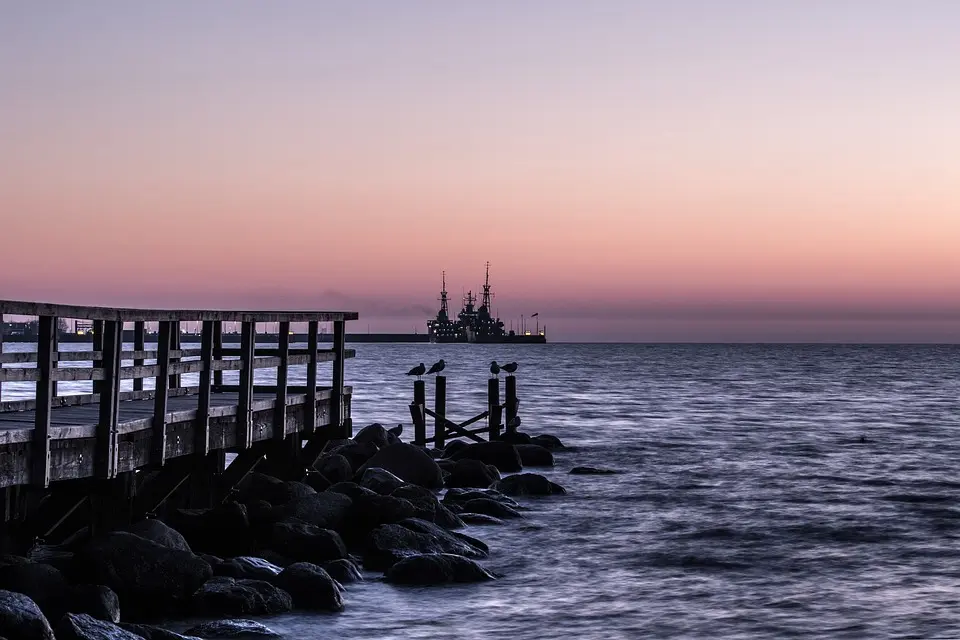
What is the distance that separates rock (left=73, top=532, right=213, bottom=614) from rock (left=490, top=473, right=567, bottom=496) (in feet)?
33.3

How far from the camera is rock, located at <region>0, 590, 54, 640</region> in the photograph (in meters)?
8.87

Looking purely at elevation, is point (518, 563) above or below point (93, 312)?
below

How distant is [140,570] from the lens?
37.3 feet

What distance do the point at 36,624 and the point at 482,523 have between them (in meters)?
9.45

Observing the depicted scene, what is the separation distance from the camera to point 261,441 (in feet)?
52.3

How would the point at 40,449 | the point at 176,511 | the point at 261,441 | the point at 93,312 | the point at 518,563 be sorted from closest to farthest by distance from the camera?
the point at 40,449
the point at 93,312
the point at 176,511
the point at 518,563
the point at 261,441

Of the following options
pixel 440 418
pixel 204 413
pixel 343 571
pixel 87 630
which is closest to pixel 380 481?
pixel 343 571

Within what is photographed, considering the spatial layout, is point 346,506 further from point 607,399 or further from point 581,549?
point 607,399

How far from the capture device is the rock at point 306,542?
13.1 meters

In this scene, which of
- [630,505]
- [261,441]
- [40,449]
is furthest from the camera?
[630,505]

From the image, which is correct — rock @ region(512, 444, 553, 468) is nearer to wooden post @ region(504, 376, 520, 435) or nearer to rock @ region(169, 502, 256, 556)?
wooden post @ region(504, 376, 520, 435)

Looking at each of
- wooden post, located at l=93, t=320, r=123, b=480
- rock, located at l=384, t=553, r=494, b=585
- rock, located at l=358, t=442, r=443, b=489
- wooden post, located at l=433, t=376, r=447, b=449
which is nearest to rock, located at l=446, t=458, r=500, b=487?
rock, located at l=358, t=442, r=443, b=489

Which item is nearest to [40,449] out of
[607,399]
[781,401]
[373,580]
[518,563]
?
[373,580]

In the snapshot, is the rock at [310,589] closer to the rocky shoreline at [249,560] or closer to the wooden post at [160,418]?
the rocky shoreline at [249,560]
